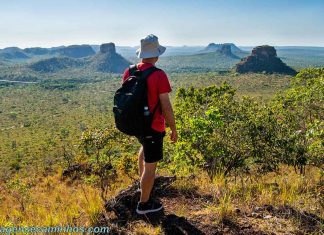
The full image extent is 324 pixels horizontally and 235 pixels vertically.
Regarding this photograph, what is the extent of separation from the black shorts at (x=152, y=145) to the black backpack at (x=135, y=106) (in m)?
0.07

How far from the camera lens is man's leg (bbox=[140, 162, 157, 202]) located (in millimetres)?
4004

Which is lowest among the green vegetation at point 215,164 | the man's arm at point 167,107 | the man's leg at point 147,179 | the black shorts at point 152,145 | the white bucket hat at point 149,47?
the green vegetation at point 215,164

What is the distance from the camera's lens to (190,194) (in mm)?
4949

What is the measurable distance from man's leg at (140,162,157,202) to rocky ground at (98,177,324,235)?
0.80 ft

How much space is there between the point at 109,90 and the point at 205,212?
15331 centimetres

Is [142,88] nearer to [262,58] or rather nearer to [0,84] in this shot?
[262,58]

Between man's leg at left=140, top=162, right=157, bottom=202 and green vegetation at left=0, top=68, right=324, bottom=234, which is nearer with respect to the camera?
man's leg at left=140, top=162, right=157, bottom=202

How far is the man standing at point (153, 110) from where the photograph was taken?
12.3 ft

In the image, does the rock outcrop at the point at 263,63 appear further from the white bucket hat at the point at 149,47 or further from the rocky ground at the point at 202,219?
the white bucket hat at the point at 149,47

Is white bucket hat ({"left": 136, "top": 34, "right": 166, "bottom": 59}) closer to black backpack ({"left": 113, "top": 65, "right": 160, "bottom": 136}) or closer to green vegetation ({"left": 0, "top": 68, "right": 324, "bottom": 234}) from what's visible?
black backpack ({"left": 113, "top": 65, "right": 160, "bottom": 136})

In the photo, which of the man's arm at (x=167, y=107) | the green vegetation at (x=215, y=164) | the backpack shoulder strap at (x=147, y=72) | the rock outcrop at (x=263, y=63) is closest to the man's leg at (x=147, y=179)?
the green vegetation at (x=215, y=164)

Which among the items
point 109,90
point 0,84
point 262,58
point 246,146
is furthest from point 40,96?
point 246,146

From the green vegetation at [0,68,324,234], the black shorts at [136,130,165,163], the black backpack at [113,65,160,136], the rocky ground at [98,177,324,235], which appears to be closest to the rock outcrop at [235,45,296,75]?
the green vegetation at [0,68,324,234]

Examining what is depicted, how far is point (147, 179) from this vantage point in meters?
4.04
